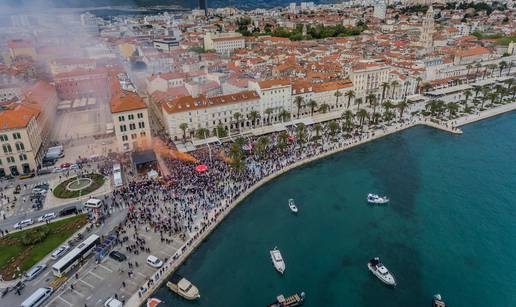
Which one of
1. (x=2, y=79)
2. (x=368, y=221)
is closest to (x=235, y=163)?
(x=368, y=221)

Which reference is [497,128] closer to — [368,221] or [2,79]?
[368,221]

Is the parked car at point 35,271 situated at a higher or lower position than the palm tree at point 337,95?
lower

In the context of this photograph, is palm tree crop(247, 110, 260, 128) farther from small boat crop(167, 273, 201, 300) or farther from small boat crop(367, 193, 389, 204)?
small boat crop(167, 273, 201, 300)

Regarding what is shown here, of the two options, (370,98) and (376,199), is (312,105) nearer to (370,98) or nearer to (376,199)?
(370,98)

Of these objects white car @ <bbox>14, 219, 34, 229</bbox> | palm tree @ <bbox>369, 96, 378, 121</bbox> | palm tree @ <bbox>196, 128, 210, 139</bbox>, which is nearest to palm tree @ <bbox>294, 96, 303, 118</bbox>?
palm tree @ <bbox>369, 96, 378, 121</bbox>

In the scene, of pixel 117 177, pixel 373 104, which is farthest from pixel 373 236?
pixel 373 104

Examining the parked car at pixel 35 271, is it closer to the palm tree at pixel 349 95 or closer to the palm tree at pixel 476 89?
the palm tree at pixel 349 95

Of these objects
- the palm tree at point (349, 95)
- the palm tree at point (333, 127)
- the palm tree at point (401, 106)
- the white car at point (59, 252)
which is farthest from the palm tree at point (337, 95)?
the white car at point (59, 252)
